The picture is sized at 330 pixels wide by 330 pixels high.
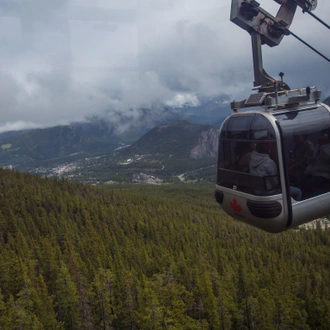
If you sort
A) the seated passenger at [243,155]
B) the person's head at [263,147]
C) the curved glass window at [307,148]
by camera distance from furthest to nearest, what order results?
the seated passenger at [243,155], the curved glass window at [307,148], the person's head at [263,147]

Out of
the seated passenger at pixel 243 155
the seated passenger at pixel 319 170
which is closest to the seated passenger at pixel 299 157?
the seated passenger at pixel 319 170

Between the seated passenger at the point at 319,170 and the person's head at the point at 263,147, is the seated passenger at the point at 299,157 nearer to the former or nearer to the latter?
the seated passenger at the point at 319,170

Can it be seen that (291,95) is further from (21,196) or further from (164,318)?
(21,196)

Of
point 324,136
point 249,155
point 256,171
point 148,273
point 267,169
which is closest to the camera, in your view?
point 267,169

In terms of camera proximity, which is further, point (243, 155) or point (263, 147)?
point (243, 155)

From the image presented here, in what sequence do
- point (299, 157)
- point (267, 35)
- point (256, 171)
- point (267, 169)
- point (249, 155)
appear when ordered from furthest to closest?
1. point (267, 35)
2. point (249, 155)
3. point (299, 157)
4. point (256, 171)
5. point (267, 169)

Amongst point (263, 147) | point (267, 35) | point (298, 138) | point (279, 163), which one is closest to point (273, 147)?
point (263, 147)

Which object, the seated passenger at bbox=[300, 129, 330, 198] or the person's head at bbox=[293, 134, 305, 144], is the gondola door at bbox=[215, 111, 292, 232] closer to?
the person's head at bbox=[293, 134, 305, 144]

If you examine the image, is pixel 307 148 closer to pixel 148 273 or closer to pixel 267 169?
pixel 267 169
